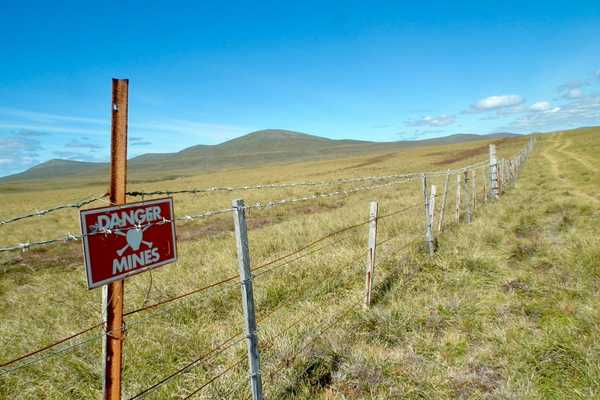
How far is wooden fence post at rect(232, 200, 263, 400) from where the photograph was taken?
117 inches

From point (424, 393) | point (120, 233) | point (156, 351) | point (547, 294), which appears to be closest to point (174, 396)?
point (156, 351)

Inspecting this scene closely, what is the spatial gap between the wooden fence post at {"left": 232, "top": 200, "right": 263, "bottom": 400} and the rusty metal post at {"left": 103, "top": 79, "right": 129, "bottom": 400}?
892 millimetres

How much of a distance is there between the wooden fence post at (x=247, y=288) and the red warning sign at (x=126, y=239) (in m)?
0.56

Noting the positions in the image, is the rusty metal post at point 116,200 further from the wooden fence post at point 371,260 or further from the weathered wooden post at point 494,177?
the weathered wooden post at point 494,177

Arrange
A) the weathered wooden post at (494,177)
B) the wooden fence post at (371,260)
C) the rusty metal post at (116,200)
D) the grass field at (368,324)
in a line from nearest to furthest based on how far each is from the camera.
→ the rusty metal post at (116,200)
the grass field at (368,324)
the wooden fence post at (371,260)
the weathered wooden post at (494,177)

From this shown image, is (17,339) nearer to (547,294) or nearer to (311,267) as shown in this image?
(311,267)

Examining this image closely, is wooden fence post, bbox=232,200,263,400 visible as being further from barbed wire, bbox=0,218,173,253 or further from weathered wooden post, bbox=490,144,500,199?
weathered wooden post, bbox=490,144,500,199

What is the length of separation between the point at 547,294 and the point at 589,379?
2068 millimetres

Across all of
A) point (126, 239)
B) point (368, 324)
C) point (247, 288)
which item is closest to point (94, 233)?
point (126, 239)

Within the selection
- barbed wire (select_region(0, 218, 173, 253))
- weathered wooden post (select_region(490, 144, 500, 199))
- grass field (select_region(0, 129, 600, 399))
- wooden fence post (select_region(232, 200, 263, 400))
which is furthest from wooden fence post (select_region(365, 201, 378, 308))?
weathered wooden post (select_region(490, 144, 500, 199))

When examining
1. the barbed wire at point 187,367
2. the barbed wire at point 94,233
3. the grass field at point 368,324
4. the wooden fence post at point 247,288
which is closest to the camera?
the barbed wire at point 94,233

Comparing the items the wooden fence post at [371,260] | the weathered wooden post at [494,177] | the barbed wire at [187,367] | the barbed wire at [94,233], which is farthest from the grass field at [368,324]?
the weathered wooden post at [494,177]

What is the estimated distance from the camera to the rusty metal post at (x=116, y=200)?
90.4 inches

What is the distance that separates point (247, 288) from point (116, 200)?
1248 mm
